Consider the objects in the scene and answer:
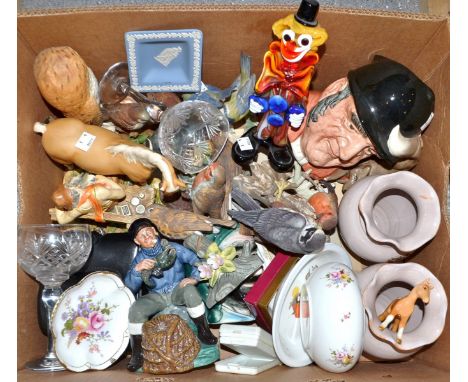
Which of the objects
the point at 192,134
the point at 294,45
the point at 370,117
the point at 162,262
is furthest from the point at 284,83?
the point at 162,262

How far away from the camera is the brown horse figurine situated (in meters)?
1.38

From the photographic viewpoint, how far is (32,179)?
1580 mm

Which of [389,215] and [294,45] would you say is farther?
[389,215]

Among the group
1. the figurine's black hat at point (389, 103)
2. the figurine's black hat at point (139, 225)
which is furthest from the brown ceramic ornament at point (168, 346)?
the figurine's black hat at point (389, 103)

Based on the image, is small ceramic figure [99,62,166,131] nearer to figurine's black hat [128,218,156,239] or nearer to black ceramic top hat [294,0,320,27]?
figurine's black hat [128,218,156,239]

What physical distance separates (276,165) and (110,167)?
1.56ft

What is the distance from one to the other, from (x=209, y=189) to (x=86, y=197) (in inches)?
13.6

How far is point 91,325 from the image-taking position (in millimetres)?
1501

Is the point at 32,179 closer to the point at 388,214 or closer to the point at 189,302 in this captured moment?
the point at 189,302

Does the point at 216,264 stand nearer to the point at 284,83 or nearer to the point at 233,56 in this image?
the point at 284,83

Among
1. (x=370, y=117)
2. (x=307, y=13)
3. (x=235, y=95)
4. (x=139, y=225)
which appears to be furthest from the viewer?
(x=235, y=95)

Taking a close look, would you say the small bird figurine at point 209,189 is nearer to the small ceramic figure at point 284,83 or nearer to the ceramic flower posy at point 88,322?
the small ceramic figure at point 284,83

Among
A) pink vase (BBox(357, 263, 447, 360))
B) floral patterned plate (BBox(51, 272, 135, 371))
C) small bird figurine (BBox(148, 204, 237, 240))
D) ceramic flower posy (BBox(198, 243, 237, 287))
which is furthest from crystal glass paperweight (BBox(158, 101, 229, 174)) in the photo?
pink vase (BBox(357, 263, 447, 360))

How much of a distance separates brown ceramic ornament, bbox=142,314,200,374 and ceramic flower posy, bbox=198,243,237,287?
14 centimetres
